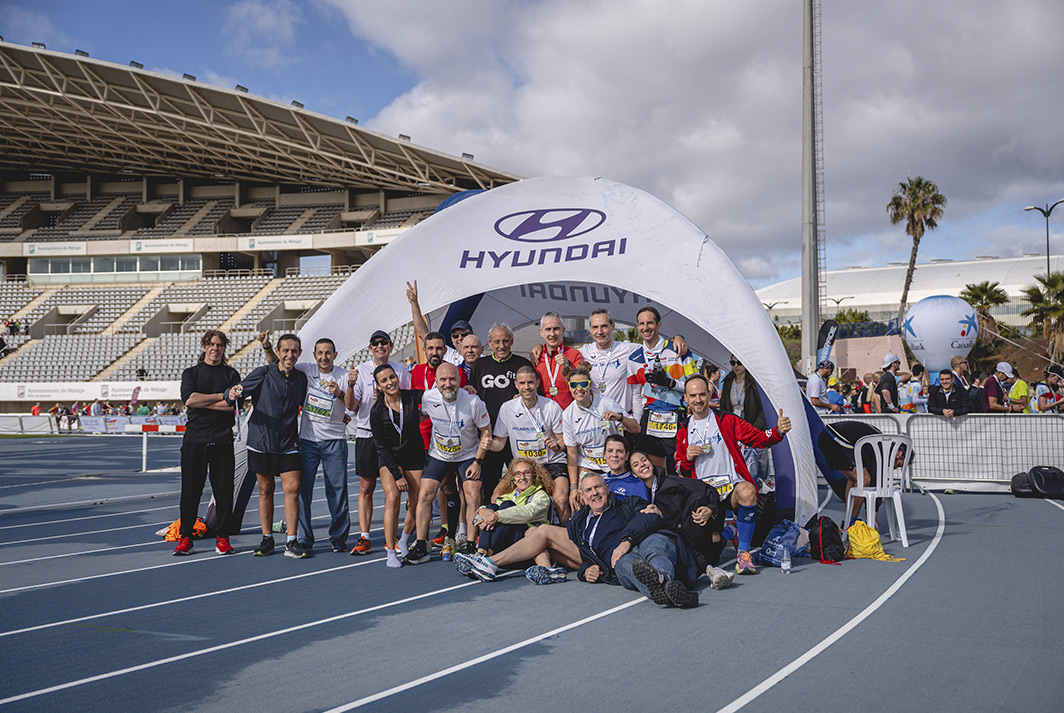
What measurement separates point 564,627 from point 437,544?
2.89 metres

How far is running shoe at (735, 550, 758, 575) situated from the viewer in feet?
19.9

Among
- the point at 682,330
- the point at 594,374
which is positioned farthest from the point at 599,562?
the point at 682,330

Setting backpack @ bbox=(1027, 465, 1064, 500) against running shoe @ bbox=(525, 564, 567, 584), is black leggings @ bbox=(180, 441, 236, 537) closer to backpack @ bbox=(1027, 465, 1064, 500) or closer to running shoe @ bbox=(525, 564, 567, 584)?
running shoe @ bbox=(525, 564, 567, 584)

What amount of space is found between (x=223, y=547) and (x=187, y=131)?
3388 cm

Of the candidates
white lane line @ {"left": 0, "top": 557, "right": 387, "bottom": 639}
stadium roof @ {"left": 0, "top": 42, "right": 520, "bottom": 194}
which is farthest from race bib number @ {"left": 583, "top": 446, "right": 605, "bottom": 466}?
stadium roof @ {"left": 0, "top": 42, "right": 520, "bottom": 194}

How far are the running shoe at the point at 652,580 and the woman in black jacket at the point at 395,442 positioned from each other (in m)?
2.17

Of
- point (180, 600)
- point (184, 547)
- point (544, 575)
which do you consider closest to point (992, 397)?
point (544, 575)

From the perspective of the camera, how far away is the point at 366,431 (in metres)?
7.41

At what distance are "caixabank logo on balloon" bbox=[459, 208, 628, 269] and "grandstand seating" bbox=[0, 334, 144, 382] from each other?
3282cm

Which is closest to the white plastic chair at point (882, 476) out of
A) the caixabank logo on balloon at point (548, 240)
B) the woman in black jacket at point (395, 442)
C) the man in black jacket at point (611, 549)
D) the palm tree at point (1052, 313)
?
the man in black jacket at point (611, 549)

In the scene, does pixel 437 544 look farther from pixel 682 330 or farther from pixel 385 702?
pixel 682 330

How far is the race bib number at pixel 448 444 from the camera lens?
6680mm

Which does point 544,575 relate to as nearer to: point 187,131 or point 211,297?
point 187,131

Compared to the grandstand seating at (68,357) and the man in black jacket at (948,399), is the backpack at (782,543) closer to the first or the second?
the man in black jacket at (948,399)
